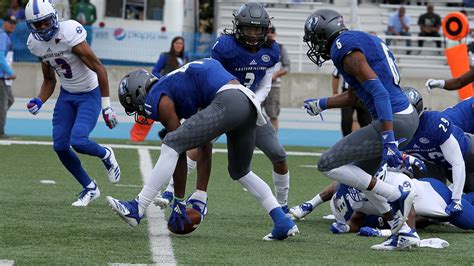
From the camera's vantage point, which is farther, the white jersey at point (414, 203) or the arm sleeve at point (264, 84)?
the arm sleeve at point (264, 84)

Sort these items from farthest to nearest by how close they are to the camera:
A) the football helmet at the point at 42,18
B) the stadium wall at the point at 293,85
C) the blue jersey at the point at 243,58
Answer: the stadium wall at the point at 293,85, the football helmet at the point at 42,18, the blue jersey at the point at 243,58

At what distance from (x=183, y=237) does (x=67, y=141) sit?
2210 mm

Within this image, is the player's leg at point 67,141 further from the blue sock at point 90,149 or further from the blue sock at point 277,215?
the blue sock at point 277,215

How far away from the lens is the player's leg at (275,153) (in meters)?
8.65

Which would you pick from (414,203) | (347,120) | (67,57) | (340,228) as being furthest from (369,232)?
(347,120)

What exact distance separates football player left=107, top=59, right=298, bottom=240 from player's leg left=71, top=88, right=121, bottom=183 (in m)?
1.73

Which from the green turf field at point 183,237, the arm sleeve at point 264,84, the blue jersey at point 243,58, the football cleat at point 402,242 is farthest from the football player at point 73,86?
Result: the football cleat at point 402,242

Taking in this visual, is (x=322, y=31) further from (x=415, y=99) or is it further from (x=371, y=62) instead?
(x=415, y=99)

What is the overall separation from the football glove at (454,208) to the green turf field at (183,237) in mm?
153

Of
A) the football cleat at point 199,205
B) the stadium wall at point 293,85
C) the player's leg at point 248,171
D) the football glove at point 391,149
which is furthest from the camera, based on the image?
the stadium wall at point 293,85

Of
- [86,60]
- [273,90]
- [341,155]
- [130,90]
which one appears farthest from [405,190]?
[273,90]

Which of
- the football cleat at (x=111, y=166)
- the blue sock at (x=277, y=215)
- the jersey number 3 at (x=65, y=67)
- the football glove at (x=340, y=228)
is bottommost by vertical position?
the football cleat at (x=111, y=166)

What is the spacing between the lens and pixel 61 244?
22.3 feet

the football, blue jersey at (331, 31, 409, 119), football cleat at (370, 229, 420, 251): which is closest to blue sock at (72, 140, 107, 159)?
the football
